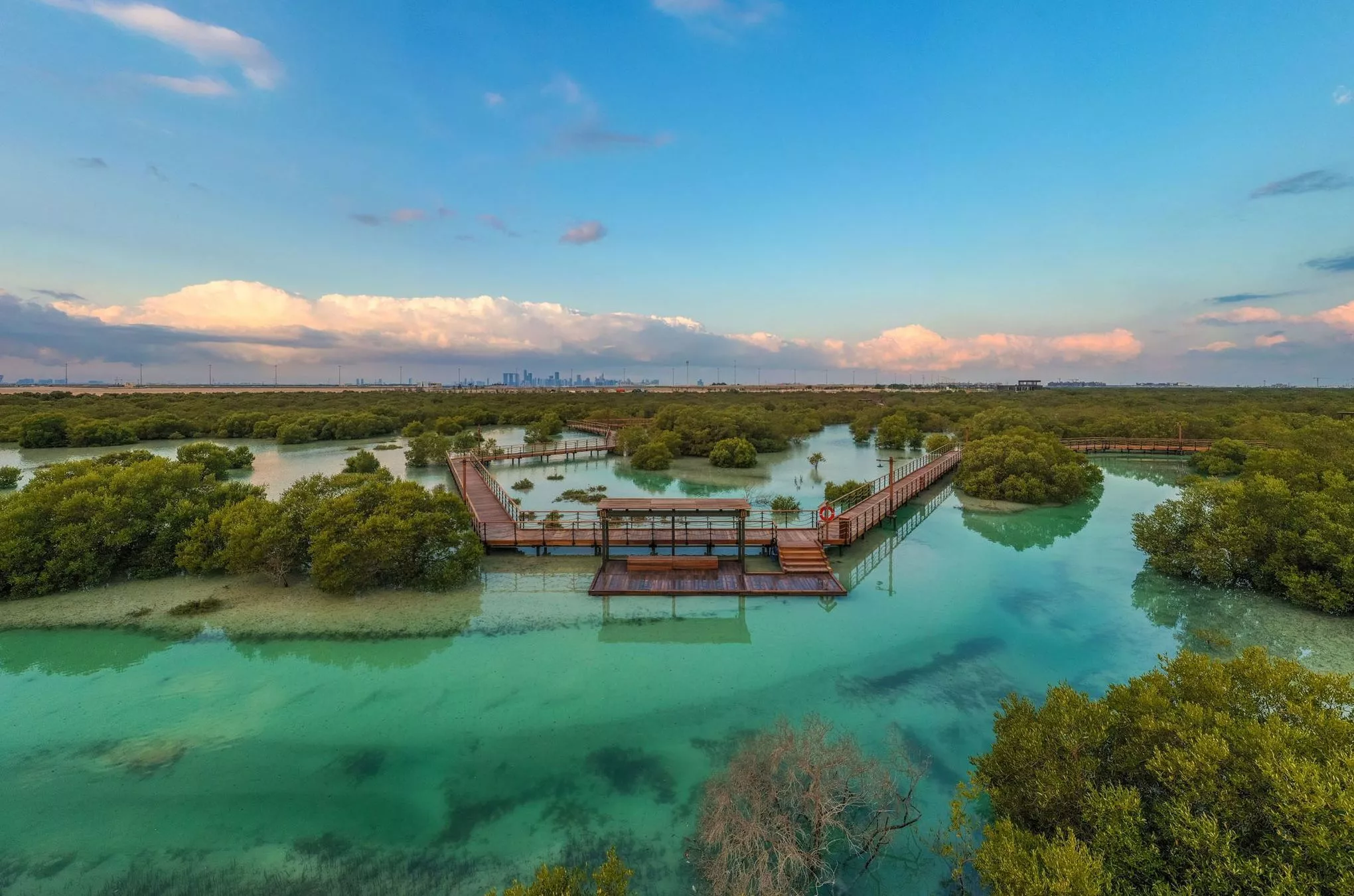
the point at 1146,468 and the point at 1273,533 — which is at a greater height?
the point at 1273,533

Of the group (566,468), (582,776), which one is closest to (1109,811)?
(582,776)

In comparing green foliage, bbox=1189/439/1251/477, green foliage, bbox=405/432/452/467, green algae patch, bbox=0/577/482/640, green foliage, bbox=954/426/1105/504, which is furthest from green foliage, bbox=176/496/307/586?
green foliage, bbox=1189/439/1251/477

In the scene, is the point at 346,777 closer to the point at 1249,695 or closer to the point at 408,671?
the point at 408,671

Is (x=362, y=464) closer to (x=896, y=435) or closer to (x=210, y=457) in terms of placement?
(x=210, y=457)

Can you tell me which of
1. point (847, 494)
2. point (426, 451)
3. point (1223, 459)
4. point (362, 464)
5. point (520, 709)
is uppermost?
point (1223, 459)

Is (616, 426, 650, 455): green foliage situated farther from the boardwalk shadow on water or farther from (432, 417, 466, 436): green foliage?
the boardwalk shadow on water

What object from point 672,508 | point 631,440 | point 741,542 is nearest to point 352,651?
point 672,508
